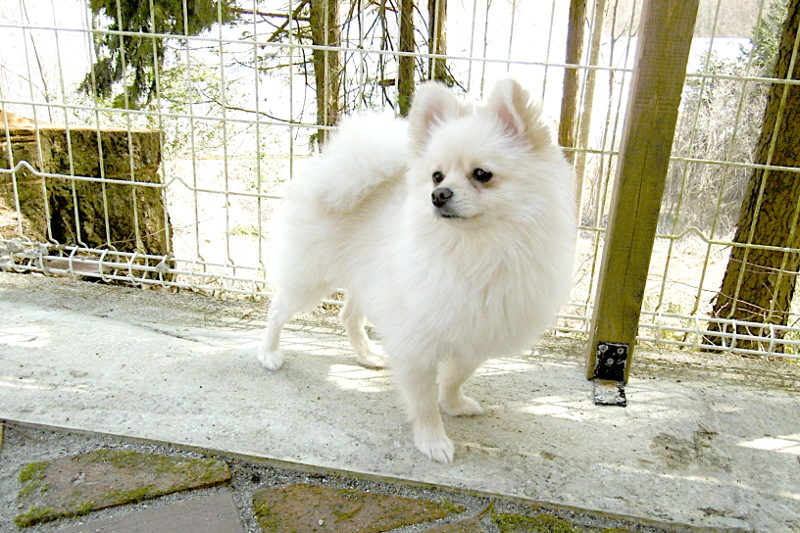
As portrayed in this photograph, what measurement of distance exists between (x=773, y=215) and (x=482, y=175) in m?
2.47

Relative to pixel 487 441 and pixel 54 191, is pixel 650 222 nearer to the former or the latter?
pixel 487 441

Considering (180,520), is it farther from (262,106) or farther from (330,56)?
(262,106)

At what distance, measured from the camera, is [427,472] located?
1.93 m

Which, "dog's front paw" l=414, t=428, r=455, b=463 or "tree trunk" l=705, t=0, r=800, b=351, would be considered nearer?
"dog's front paw" l=414, t=428, r=455, b=463

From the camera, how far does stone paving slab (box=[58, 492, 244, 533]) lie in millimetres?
1621

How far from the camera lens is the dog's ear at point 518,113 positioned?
1.77 metres

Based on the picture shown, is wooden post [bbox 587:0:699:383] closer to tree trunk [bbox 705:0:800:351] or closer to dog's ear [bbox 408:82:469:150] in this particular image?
dog's ear [bbox 408:82:469:150]

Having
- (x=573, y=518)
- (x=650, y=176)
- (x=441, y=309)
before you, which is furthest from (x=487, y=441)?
(x=650, y=176)

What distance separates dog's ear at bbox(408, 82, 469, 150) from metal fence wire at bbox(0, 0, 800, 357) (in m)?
0.85

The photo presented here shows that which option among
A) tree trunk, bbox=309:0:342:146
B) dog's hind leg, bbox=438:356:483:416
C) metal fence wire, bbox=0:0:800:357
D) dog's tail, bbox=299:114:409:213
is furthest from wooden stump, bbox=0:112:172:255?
dog's hind leg, bbox=438:356:483:416

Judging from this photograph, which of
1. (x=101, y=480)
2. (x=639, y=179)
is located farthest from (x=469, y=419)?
(x=101, y=480)

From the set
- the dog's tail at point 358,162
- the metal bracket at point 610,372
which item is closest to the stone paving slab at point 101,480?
the dog's tail at point 358,162

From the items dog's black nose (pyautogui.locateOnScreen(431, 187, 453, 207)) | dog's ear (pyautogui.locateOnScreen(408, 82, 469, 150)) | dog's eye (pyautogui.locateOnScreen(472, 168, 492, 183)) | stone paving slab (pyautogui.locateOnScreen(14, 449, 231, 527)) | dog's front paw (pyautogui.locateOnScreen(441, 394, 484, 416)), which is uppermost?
dog's ear (pyautogui.locateOnScreen(408, 82, 469, 150))

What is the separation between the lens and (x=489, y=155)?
177cm
